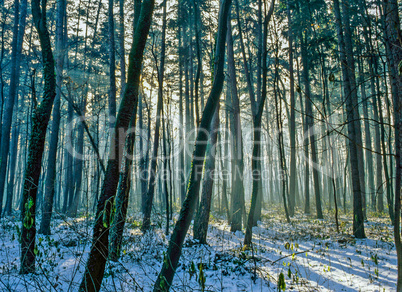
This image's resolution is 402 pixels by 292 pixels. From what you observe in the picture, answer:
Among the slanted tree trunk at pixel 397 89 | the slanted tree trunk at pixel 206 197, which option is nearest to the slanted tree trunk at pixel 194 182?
the slanted tree trunk at pixel 397 89

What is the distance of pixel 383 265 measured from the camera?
5.59m

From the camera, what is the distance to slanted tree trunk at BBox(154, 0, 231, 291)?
307 centimetres

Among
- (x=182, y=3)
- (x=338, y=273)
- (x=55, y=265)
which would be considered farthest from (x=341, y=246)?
(x=182, y=3)

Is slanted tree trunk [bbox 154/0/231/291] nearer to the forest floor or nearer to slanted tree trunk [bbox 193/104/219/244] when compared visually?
the forest floor

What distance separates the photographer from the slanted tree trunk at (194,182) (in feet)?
10.1

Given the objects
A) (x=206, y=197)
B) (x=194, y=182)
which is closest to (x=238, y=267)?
(x=206, y=197)

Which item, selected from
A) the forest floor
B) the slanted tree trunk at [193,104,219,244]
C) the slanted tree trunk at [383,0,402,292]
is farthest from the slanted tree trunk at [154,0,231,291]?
the slanted tree trunk at [193,104,219,244]

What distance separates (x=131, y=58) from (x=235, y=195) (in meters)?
8.06

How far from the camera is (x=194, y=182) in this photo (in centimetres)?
337

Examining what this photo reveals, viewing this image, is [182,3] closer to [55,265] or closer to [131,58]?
[131,58]

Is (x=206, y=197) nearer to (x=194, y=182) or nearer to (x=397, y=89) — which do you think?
(x=194, y=182)

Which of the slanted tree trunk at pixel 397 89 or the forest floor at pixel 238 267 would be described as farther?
the forest floor at pixel 238 267

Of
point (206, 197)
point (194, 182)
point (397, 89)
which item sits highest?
point (397, 89)

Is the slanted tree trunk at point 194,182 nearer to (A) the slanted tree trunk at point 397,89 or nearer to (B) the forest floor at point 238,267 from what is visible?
(B) the forest floor at point 238,267
